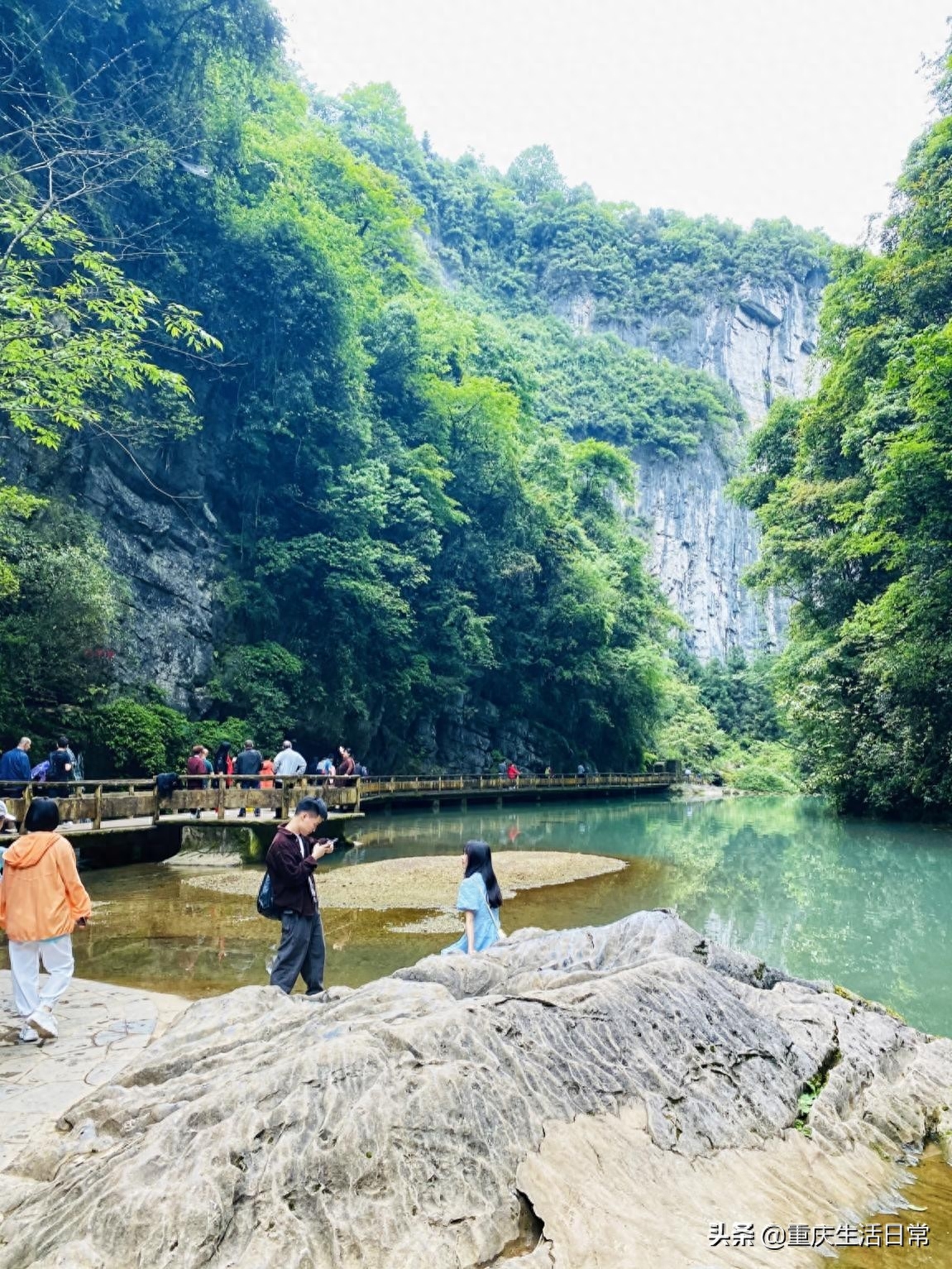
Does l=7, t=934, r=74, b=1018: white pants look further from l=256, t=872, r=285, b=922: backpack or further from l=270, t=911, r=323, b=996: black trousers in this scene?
l=270, t=911, r=323, b=996: black trousers

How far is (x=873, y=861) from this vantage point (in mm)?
15477

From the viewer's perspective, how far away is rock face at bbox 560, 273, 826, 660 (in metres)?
70.2

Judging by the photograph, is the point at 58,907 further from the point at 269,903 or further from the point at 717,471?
the point at 717,471

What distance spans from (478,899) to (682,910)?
644cm

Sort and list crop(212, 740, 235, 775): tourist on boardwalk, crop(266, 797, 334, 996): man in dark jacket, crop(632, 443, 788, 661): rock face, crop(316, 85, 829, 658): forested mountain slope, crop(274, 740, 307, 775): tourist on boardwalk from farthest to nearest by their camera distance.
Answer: crop(632, 443, 788, 661): rock face → crop(316, 85, 829, 658): forested mountain slope → crop(212, 740, 235, 775): tourist on boardwalk → crop(274, 740, 307, 775): tourist on boardwalk → crop(266, 797, 334, 996): man in dark jacket

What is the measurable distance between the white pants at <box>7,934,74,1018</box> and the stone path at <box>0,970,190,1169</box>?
229 mm

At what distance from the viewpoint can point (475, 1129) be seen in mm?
3043

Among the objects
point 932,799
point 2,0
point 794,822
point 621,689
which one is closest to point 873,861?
point 932,799

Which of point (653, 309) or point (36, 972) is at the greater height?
point (653, 309)

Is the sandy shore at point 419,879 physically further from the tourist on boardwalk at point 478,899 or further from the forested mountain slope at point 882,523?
the forested mountain slope at point 882,523

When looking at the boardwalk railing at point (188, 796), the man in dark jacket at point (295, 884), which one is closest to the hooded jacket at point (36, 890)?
the man in dark jacket at point (295, 884)

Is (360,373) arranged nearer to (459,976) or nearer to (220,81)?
(220,81)

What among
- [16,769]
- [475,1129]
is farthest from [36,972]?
[16,769]

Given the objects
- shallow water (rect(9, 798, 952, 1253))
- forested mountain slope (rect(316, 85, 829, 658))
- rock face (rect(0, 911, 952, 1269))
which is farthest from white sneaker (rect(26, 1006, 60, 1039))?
forested mountain slope (rect(316, 85, 829, 658))
